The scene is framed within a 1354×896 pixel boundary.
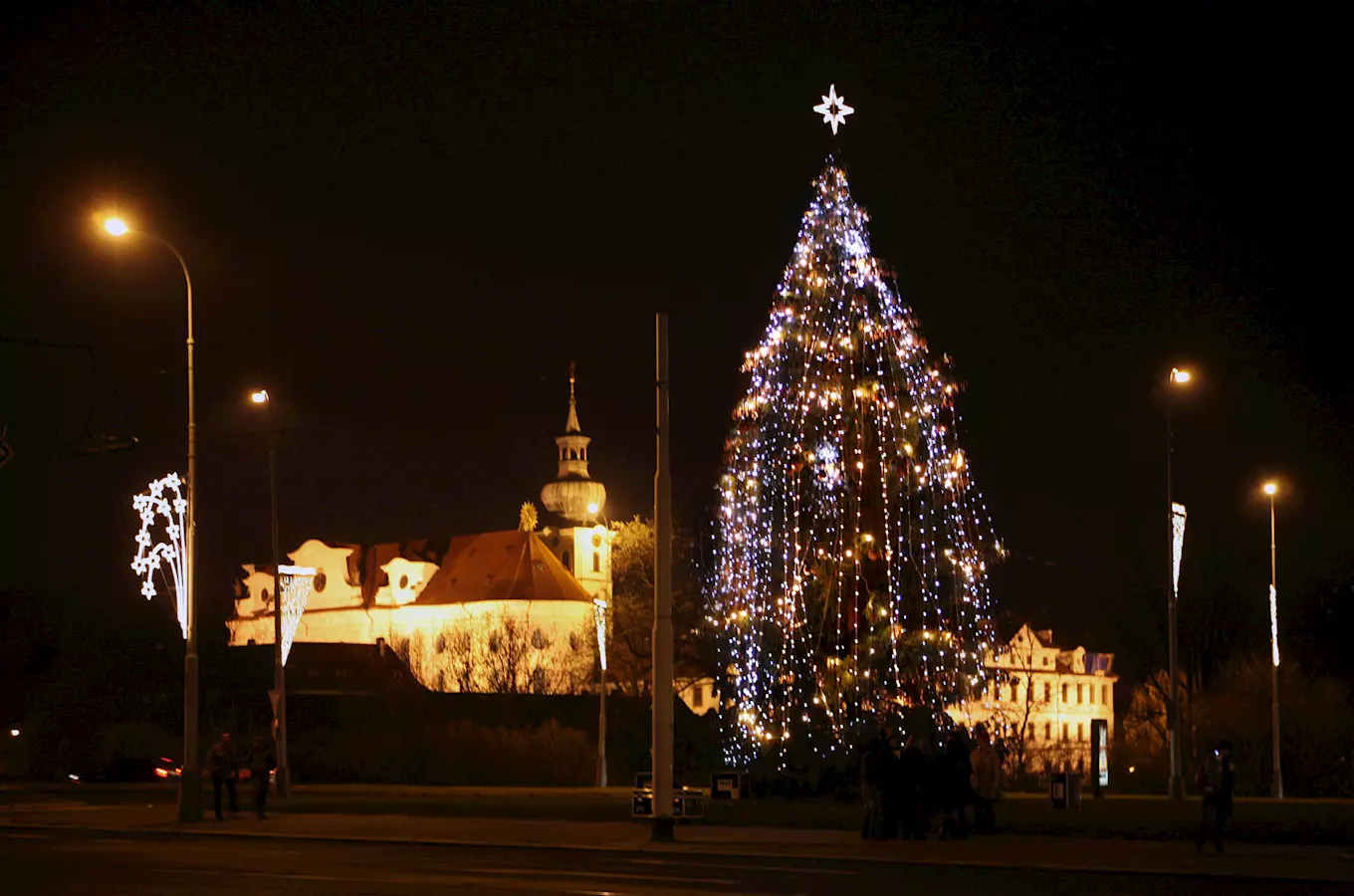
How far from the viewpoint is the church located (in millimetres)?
132500

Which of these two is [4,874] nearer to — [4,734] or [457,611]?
[4,734]

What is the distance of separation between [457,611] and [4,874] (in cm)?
12235

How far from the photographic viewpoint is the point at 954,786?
2636 centimetres

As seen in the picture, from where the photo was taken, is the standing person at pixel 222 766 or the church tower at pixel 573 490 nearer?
the standing person at pixel 222 766

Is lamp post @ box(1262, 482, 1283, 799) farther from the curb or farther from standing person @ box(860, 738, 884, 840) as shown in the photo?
the curb

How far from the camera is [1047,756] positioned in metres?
67.4

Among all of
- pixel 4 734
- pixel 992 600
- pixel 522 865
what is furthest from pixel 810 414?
pixel 4 734

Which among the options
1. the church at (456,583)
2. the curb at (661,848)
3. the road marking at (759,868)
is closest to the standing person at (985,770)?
the curb at (661,848)

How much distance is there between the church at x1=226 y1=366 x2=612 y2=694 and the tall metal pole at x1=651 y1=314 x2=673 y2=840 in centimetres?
8792

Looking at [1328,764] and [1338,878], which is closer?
[1338,878]

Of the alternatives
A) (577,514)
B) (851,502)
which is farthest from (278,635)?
(577,514)

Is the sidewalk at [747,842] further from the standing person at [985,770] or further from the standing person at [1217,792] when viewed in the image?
the standing person at [985,770]

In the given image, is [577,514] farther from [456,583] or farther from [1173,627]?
[1173,627]

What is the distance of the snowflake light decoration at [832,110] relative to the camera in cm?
3500
